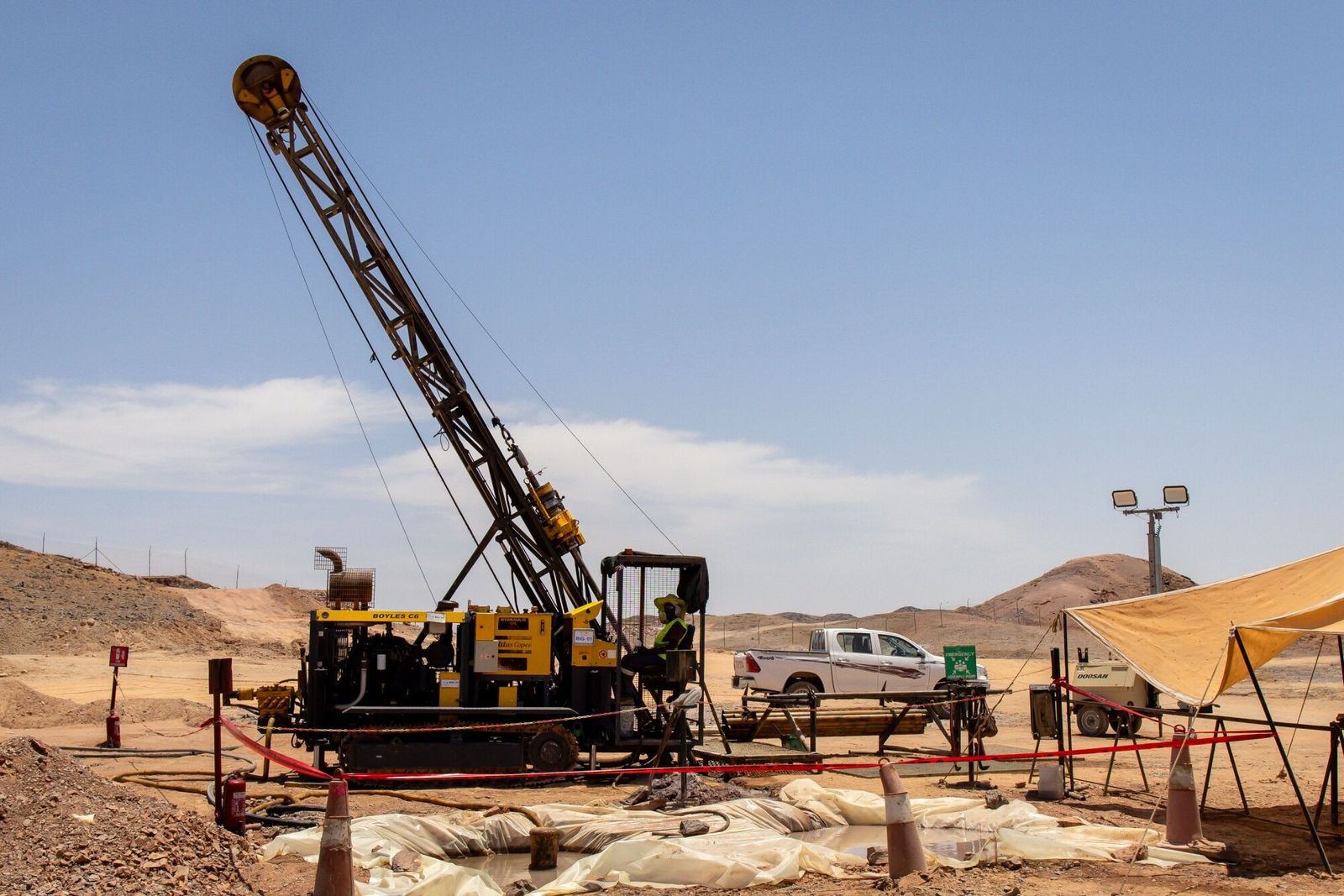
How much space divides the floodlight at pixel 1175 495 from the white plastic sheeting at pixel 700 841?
485 inches

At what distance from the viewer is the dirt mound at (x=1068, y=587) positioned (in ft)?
270

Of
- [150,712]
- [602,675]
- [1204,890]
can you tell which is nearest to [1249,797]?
[1204,890]

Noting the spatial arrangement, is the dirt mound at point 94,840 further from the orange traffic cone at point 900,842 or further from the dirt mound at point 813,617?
the dirt mound at point 813,617

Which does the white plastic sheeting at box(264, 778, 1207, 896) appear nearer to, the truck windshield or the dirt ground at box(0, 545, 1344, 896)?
the dirt ground at box(0, 545, 1344, 896)

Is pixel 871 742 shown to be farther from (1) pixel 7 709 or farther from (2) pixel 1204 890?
(1) pixel 7 709

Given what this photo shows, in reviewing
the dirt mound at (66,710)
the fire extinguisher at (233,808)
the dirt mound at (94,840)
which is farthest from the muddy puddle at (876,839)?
the dirt mound at (66,710)

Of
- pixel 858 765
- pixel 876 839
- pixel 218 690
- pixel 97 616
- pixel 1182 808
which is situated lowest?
pixel 876 839

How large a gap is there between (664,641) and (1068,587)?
80100 mm

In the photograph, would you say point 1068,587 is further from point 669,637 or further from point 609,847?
point 609,847

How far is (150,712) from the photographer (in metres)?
24.1

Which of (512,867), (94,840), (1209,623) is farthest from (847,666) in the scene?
Answer: (94,840)

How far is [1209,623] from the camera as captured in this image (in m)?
12.3

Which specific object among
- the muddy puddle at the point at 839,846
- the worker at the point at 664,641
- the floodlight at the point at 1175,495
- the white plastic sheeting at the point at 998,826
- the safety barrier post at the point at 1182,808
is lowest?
the muddy puddle at the point at 839,846

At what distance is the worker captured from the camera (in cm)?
1502
